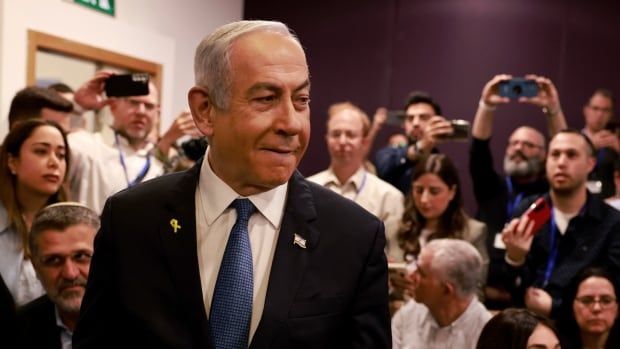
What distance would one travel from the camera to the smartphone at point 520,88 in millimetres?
3859

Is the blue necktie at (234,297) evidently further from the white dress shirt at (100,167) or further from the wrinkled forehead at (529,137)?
the wrinkled forehead at (529,137)

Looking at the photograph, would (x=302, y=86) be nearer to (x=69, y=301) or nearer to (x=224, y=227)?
(x=224, y=227)

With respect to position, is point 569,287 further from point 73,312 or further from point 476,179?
point 73,312

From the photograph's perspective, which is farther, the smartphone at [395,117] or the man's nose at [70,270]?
the smartphone at [395,117]

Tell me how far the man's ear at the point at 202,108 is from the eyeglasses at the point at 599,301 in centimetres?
229

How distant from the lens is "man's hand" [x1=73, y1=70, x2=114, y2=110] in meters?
3.46

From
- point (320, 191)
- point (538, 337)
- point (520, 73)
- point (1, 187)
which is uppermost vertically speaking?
point (520, 73)

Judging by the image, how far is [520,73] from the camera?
19.1ft

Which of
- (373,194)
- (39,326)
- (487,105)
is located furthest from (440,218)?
(39,326)

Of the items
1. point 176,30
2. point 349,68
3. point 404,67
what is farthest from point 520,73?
point 176,30

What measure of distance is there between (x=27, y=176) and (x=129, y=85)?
77 cm

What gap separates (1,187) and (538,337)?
6.58ft

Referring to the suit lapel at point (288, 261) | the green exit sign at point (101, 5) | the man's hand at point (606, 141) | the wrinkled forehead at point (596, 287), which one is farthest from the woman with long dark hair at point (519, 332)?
the green exit sign at point (101, 5)

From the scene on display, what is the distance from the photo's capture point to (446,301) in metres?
3.01
